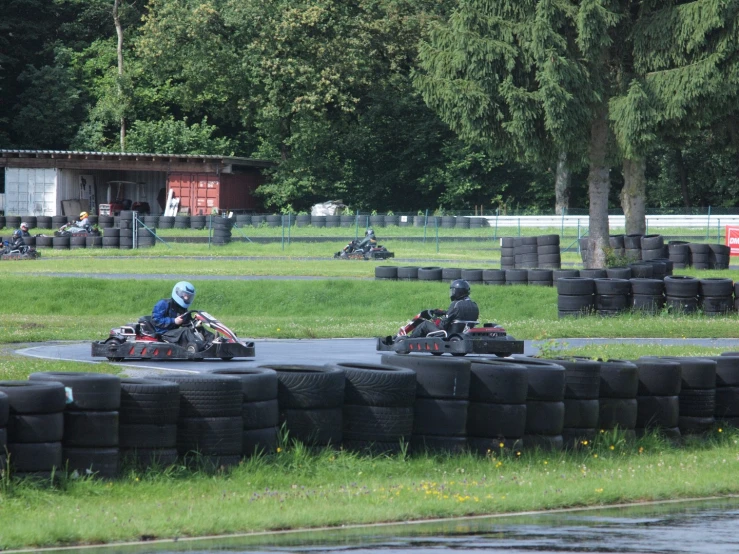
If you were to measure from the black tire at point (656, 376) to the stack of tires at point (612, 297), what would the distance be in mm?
12019

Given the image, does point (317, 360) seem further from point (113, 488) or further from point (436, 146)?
point (436, 146)

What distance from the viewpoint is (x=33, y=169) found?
54.8 meters

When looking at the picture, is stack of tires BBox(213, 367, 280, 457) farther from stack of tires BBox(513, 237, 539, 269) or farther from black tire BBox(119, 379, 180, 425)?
stack of tires BBox(513, 237, 539, 269)

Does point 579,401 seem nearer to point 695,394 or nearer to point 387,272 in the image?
point 695,394

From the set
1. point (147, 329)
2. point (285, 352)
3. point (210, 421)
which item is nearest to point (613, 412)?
point (210, 421)

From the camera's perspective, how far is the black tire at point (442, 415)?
10.6 metres

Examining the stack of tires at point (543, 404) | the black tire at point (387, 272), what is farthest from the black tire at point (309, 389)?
the black tire at point (387, 272)

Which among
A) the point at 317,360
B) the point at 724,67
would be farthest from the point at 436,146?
the point at 317,360

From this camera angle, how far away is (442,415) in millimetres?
10641

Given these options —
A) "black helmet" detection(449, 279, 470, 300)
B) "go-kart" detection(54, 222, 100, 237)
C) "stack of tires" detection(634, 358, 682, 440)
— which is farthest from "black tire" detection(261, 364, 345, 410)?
"go-kart" detection(54, 222, 100, 237)

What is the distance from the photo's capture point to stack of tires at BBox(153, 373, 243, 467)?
9656mm

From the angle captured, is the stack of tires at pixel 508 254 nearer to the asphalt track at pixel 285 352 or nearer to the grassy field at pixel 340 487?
the asphalt track at pixel 285 352

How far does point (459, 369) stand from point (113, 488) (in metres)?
3.40

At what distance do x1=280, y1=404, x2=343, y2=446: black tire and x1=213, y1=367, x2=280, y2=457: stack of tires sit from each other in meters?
0.14
